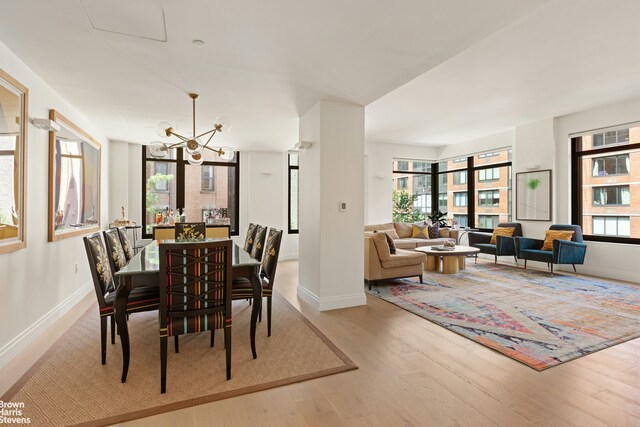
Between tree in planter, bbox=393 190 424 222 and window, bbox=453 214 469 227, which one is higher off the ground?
tree in planter, bbox=393 190 424 222

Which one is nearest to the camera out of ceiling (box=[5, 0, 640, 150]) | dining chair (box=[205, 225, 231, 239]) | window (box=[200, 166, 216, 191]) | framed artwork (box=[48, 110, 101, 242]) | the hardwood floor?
the hardwood floor

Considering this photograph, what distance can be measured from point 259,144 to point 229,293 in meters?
4.83

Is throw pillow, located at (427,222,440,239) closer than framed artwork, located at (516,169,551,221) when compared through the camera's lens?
No

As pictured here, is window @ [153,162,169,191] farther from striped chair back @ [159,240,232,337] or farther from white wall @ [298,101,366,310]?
striped chair back @ [159,240,232,337]

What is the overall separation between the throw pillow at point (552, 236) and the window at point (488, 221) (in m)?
1.49

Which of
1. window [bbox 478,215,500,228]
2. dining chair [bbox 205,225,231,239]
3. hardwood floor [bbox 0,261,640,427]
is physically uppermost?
window [bbox 478,215,500,228]

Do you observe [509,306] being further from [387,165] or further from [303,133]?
[387,165]

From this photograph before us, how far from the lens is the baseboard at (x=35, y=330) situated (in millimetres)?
2498

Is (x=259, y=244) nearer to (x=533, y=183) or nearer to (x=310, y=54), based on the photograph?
(x=310, y=54)

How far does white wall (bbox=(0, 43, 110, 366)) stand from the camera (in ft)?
8.44

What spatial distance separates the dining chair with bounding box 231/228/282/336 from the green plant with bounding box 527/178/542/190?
558 cm

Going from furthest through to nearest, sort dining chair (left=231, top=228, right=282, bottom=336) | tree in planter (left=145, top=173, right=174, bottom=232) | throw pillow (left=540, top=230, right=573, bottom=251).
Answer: tree in planter (left=145, top=173, right=174, bottom=232) < throw pillow (left=540, top=230, right=573, bottom=251) < dining chair (left=231, top=228, right=282, bottom=336)

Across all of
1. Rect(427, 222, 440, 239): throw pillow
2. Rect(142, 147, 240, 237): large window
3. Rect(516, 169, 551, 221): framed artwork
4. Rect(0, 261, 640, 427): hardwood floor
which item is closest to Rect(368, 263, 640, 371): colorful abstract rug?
Rect(0, 261, 640, 427): hardwood floor

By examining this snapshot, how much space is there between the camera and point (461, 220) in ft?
26.9
